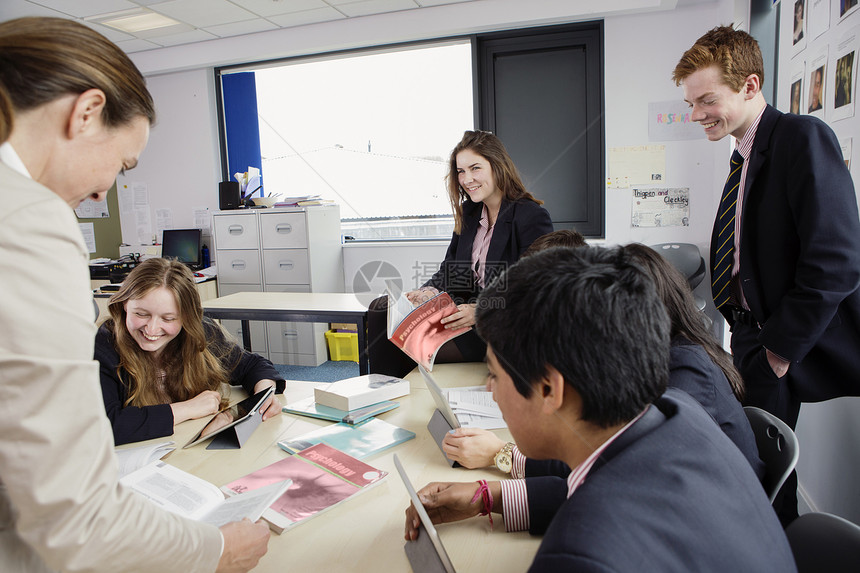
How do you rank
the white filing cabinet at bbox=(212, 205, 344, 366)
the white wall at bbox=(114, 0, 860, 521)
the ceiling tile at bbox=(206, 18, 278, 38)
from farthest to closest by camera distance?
the white filing cabinet at bbox=(212, 205, 344, 366)
the ceiling tile at bbox=(206, 18, 278, 38)
the white wall at bbox=(114, 0, 860, 521)

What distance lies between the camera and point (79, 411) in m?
0.60

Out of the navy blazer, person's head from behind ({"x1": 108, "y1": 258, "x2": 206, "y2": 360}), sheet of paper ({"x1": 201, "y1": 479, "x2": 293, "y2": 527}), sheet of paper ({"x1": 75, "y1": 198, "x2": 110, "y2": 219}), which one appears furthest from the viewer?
sheet of paper ({"x1": 75, "y1": 198, "x2": 110, "y2": 219})

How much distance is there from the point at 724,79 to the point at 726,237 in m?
0.51

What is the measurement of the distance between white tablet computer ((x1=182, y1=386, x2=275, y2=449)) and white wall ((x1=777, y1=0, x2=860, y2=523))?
5.98 feet

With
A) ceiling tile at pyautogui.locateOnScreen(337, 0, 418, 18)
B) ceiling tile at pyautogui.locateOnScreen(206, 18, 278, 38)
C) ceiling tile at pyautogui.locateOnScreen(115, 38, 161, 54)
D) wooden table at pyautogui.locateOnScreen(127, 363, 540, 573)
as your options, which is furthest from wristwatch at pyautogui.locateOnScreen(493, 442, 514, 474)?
ceiling tile at pyautogui.locateOnScreen(115, 38, 161, 54)

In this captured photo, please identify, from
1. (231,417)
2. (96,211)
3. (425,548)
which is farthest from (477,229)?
(96,211)

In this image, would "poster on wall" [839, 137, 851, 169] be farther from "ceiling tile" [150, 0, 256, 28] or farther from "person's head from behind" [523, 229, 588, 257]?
"ceiling tile" [150, 0, 256, 28]

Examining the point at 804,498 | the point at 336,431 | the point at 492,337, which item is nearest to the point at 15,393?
the point at 492,337

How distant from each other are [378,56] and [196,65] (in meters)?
1.66

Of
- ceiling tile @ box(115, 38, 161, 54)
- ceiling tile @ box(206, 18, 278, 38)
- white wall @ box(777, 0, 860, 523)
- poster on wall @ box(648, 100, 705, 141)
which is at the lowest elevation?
white wall @ box(777, 0, 860, 523)

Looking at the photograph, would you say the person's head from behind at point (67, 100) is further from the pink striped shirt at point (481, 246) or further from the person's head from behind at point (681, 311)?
the pink striped shirt at point (481, 246)

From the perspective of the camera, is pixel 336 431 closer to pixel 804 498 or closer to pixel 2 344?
pixel 2 344

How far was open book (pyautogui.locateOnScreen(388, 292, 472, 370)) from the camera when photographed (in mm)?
1520

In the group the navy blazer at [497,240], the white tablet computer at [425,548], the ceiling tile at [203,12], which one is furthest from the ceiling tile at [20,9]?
the white tablet computer at [425,548]
